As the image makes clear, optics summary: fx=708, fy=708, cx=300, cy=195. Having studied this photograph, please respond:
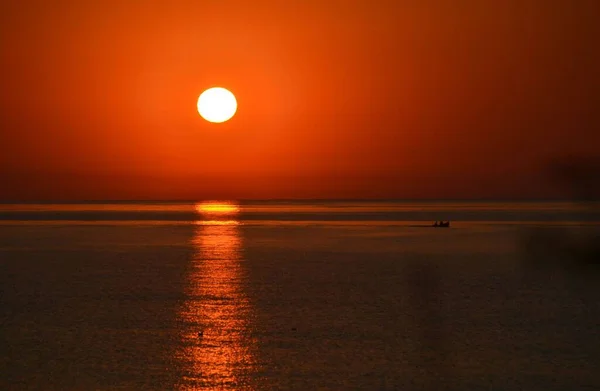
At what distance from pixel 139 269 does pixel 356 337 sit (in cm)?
1543

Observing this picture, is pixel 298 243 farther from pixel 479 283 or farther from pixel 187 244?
pixel 479 283

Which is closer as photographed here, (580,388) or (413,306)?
(580,388)

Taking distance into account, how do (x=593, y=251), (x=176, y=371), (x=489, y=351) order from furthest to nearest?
(x=489, y=351)
(x=176, y=371)
(x=593, y=251)

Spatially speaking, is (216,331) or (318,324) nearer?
(216,331)

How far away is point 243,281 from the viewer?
22359mm

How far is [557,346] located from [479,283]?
395 inches

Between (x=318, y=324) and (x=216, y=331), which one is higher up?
(x=216, y=331)

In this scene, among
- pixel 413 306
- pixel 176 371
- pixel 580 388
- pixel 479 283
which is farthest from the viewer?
pixel 479 283

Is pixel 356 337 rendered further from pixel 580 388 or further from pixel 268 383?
pixel 580 388

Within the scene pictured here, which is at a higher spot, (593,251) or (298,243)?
(593,251)

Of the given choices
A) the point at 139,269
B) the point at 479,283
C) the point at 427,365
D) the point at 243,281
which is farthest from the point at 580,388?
the point at 139,269

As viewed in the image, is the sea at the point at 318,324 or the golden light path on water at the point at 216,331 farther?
the golden light path on water at the point at 216,331

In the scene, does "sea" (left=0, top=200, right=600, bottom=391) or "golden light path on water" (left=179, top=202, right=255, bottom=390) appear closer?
"sea" (left=0, top=200, right=600, bottom=391)

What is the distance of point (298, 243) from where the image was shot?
137ft
